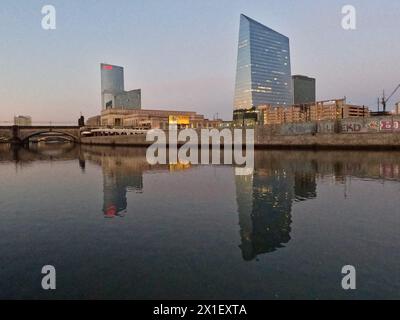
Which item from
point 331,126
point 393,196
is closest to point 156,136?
point 331,126

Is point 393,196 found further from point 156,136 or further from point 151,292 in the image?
point 156,136

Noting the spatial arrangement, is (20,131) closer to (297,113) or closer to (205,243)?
(297,113)

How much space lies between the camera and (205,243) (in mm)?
12898

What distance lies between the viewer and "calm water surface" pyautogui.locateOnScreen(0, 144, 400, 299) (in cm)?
920

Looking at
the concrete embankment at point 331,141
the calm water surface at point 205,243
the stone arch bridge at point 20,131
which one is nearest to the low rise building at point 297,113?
the concrete embankment at point 331,141

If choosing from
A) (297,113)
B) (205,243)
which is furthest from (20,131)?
(205,243)

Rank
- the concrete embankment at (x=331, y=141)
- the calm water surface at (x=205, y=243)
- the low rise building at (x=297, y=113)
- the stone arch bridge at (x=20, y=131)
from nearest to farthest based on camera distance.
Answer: the calm water surface at (x=205, y=243), the concrete embankment at (x=331, y=141), the low rise building at (x=297, y=113), the stone arch bridge at (x=20, y=131)

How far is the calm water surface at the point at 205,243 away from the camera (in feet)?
30.2

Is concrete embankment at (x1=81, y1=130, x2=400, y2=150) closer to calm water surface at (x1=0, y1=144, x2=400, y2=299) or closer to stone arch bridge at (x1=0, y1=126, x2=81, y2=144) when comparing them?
calm water surface at (x1=0, y1=144, x2=400, y2=299)

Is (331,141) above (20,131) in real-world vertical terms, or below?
below

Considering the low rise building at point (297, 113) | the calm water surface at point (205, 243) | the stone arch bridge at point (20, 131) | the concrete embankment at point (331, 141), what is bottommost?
the calm water surface at point (205, 243)

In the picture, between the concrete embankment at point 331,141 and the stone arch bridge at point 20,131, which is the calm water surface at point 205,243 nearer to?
the concrete embankment at point 331,141

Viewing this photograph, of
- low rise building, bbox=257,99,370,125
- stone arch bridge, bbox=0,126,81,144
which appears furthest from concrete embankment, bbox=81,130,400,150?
stone arch bridge, bbox=0,126,81,144

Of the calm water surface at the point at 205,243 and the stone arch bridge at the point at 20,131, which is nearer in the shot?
the calm water surface at the point at 205,243
